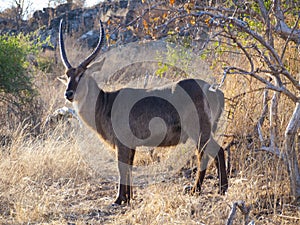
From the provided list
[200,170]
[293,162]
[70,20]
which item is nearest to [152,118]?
[200,170]

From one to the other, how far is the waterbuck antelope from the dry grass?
1.00 ft

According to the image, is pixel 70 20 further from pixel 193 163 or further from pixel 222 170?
pixel 222 170

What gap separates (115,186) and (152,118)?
103 centimetres

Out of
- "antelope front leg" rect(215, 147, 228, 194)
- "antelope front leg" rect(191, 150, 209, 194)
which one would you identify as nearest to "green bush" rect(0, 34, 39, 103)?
"antelope front leg" rect(191, 150, 209, 194)

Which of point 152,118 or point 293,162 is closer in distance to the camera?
point 293,162

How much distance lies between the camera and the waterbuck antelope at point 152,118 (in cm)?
545

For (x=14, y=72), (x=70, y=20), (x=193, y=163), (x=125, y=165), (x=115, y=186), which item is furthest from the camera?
(x=70, y=20)

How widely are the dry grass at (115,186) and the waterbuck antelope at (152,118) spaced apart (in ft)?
1.00

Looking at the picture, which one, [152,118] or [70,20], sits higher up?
[70,20]

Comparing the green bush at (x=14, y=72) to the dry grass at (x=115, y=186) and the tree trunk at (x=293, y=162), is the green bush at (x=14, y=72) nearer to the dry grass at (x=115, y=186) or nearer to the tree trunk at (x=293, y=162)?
the dry grass at (x=115, y=186)

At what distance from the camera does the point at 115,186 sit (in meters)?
5.95

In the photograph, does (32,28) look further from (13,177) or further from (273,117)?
(273,117)

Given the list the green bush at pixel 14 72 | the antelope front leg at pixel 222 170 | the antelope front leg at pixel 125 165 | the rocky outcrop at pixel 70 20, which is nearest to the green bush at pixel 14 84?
the green bush at pixel 14 72

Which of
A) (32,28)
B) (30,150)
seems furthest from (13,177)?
(32,28)
